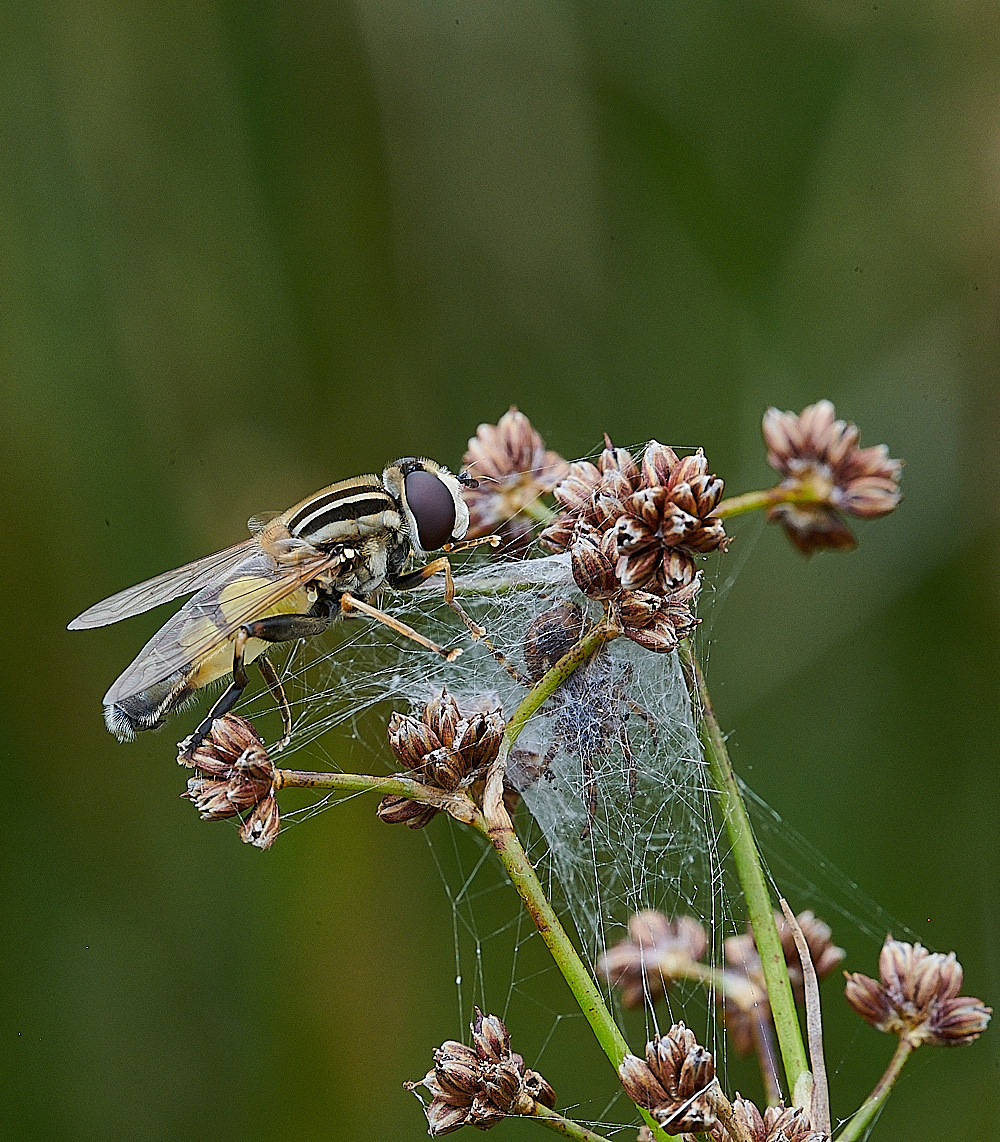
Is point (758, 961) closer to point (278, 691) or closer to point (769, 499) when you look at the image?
point (769, 499)

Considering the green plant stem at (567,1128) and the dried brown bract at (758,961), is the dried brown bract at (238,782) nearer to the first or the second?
the green plant stem at (567,1128)

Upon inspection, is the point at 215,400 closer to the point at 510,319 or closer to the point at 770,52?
the point at 510,319

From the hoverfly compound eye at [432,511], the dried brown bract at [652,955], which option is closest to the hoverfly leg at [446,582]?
the hoverfly compound eye at [432,511]

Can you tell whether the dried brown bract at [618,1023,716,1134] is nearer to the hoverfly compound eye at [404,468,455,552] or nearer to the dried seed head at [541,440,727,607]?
the dried seed head at [541,440,727,607]

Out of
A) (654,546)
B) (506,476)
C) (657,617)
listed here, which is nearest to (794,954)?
(657,617)

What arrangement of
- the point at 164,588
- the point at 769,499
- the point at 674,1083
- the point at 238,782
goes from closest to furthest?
the point at 674,1083
the point at 238,782
the point at 769,499
the point at 164,588

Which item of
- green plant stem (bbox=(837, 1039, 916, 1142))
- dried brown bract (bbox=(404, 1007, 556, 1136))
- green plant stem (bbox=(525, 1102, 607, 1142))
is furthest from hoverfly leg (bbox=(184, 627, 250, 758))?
green plant stem (bbox=(837, 1039, 916, 1142))
